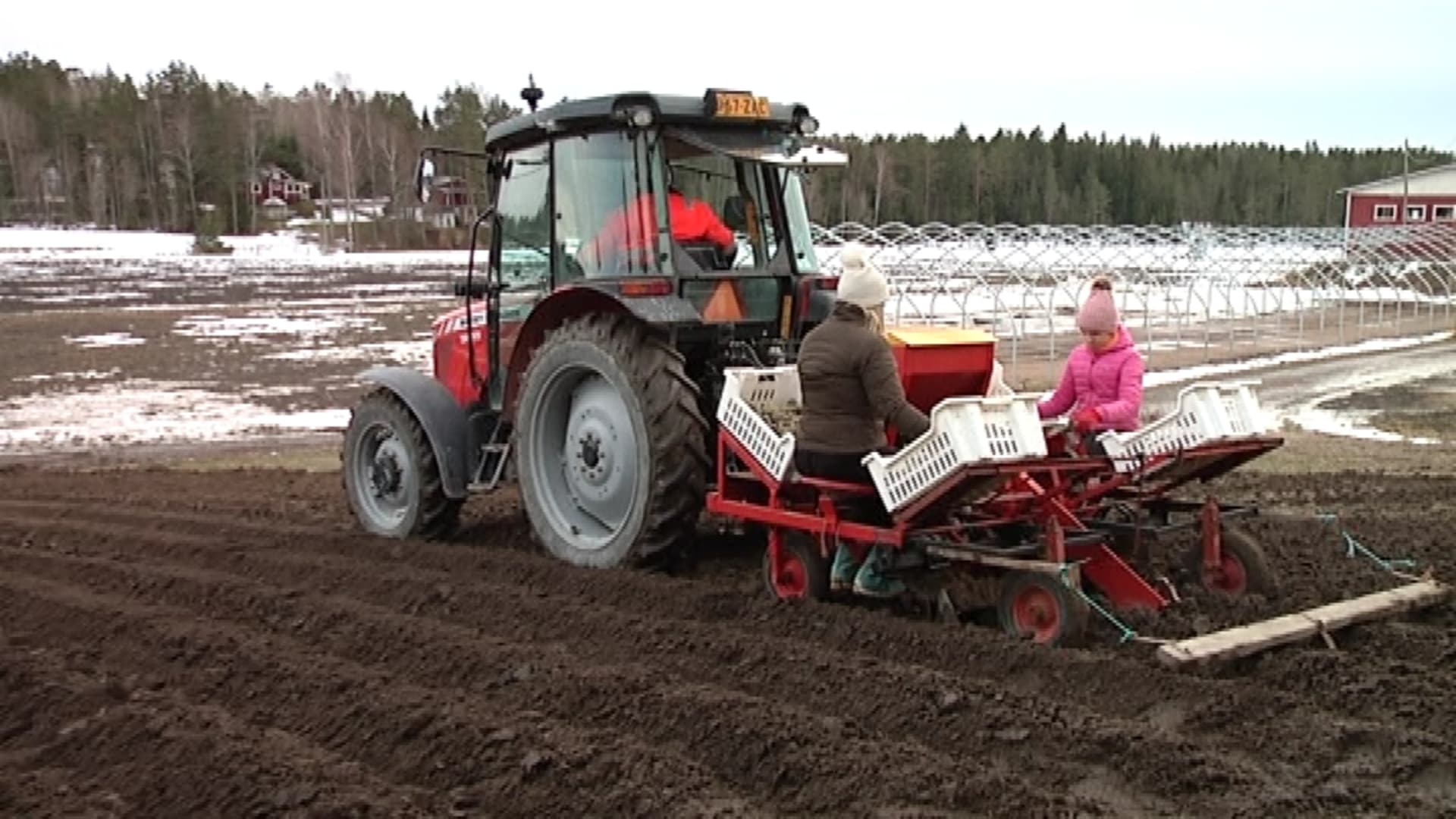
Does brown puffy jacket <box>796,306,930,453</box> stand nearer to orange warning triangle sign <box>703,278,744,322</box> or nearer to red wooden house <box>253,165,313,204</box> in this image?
orange warning triangle sign <box>703,278,744,322</box>

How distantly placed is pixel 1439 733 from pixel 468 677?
345cm

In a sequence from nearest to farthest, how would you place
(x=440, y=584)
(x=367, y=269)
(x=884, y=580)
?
1. (x=884, y=580)
2. (x=440, y=584)
3. (x=367, y=269)

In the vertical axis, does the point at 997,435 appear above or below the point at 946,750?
above

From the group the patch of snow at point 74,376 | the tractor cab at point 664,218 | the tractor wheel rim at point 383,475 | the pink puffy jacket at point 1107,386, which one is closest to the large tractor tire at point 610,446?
the tractor cab at point 664,218

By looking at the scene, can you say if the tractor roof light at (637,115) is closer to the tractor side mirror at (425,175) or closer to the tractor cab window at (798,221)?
the tractor cab window at (798,221)

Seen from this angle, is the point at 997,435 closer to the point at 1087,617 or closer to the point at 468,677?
the point at 1087,617

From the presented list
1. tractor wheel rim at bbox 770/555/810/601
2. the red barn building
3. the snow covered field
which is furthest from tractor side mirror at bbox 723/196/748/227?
the red barn building

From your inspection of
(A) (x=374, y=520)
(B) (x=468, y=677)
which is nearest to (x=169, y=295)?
(A) (x=374, y=520)

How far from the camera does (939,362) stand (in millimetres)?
6281

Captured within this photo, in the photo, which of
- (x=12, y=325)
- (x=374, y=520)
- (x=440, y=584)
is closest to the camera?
(x=440, y=584)

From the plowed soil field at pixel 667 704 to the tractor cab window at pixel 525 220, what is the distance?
167cm

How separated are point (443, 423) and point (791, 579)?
2.60 meters

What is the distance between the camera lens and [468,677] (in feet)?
17.3

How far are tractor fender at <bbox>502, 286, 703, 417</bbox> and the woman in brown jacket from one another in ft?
2.82
